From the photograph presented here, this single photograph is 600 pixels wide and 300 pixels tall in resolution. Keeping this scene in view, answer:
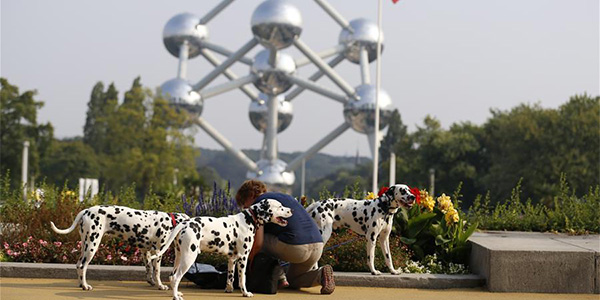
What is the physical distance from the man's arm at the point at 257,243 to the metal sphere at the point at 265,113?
51784 mm

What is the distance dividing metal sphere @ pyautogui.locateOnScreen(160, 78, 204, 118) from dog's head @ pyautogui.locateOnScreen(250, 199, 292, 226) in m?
48.5

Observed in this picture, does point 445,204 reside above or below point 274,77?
below

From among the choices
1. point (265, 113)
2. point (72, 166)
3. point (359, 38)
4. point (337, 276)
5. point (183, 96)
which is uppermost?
point (359, 38)

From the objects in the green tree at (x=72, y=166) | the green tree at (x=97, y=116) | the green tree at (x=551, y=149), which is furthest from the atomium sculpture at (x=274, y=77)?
the green tree at (x=97, y=116)

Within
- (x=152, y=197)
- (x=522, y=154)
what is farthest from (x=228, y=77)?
(x=152, y=197)

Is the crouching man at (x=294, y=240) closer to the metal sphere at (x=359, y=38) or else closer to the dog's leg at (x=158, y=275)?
the dog's leg at (x=158, y=275)

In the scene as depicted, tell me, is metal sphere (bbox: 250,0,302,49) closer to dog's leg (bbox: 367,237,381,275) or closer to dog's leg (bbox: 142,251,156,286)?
dog's leg (bbox: 367,237,381,275)

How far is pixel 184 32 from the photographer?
63094 millimetres

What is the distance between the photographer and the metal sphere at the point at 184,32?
63281 millimetres

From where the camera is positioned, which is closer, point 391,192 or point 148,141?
point 391,192

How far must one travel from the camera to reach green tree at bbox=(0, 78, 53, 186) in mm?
61812

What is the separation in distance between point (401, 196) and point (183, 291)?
3143mm

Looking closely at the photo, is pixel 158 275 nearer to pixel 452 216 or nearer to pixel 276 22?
pixel 452 216

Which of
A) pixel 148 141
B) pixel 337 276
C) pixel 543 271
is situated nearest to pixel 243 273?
pixel 337 276
